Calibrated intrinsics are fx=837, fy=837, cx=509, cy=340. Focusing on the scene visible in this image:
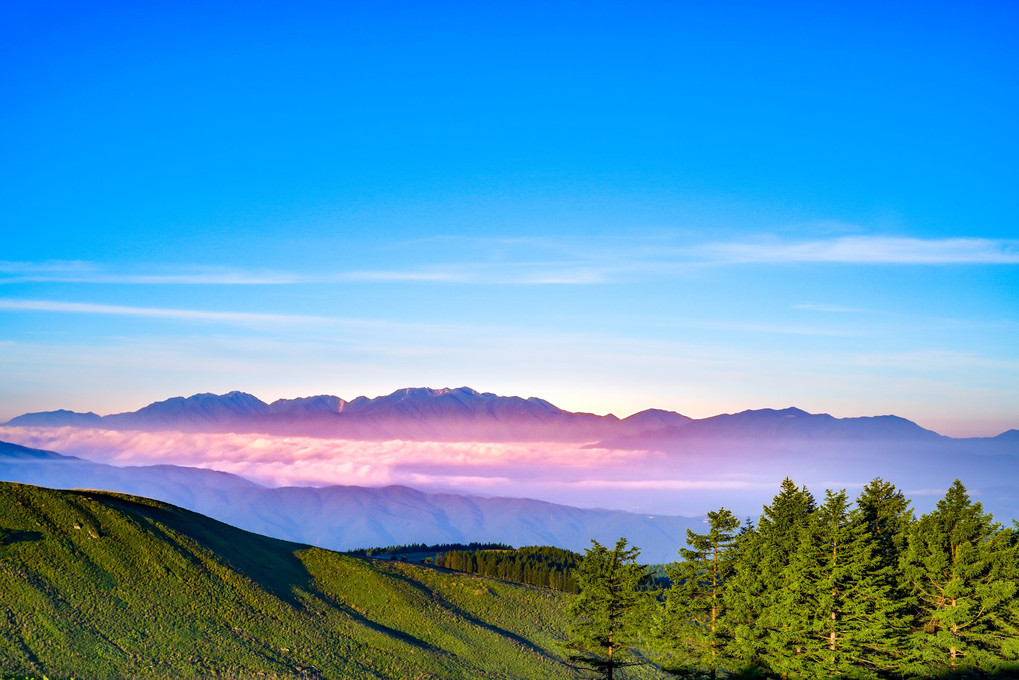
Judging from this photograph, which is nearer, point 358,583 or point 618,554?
point 618,554

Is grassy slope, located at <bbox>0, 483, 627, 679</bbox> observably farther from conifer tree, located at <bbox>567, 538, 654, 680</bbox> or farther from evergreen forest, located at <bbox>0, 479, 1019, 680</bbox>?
conifer tree, located at <bbox>567, 538, 654, 680</bbox>

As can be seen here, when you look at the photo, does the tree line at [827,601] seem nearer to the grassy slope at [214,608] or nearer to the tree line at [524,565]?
the grassy slope at [214,608]

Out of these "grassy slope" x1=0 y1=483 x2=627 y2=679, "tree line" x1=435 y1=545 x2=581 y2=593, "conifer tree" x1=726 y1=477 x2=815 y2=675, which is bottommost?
"tree line" x1=435 y1=545 x2=581 y2=593

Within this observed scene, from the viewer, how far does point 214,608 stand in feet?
267

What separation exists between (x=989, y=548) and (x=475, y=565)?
12800 cm

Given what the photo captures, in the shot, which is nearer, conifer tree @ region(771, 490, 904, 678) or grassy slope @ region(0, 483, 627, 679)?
conifer tree @ region(771, 490, 904, 678)

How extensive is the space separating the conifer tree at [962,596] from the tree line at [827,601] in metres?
0.09

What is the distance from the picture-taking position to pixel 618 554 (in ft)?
213

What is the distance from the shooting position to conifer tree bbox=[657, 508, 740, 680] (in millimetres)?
58812

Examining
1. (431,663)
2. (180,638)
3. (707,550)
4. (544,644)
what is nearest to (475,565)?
(544,644)

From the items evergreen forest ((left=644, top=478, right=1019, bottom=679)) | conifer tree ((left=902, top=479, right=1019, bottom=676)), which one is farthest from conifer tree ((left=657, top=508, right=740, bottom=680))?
conifer tree ((left=902, top=479, right=1019, bottom=676))

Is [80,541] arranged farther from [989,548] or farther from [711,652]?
[989,548]

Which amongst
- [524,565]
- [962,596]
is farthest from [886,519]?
[524,565]

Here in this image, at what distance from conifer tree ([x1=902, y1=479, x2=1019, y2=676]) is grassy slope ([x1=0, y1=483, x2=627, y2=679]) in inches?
1614
